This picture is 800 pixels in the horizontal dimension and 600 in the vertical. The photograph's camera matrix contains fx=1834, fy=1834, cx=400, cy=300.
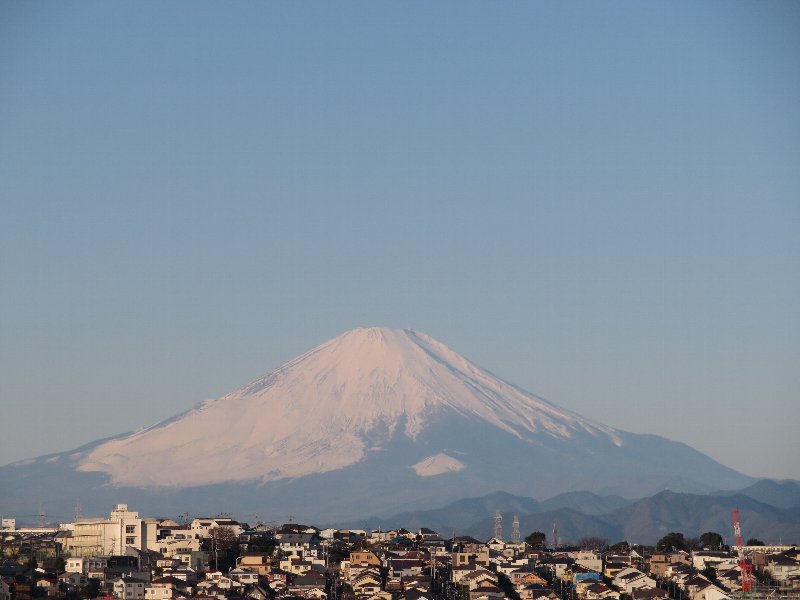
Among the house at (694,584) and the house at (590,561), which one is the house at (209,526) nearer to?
the house at (590,561)

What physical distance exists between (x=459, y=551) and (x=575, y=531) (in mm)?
120924

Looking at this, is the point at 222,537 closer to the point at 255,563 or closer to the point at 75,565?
the point at 255,563

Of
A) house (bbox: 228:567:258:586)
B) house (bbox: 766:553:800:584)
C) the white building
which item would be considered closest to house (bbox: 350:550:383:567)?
house (bbox: 228:567:258:586)

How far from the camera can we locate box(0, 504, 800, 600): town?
60125 millimetres

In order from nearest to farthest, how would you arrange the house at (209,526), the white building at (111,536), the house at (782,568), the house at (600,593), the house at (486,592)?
the house at (486,592) < the house at (600,593) < the house at (782,568) < the white building at (111,536) < the house at (209,526)

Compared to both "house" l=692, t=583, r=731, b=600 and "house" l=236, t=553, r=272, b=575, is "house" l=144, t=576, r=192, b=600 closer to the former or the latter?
→ "house" l=236, t=553, r=272, b=575

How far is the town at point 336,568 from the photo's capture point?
60125 millimetres

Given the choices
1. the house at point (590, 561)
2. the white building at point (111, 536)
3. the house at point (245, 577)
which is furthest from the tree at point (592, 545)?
the house at point (245, 577)

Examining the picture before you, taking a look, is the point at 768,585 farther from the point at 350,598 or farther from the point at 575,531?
the point at 575,531

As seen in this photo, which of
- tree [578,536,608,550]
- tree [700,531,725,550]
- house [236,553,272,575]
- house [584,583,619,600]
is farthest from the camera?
tree [578,536,608,550]

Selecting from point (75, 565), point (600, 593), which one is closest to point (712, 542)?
point (600, 593)

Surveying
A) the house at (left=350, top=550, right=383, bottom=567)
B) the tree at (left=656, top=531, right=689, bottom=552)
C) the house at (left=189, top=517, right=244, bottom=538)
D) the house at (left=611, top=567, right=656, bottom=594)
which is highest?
the house at (left=189, top=517, right=244, bottom=538)

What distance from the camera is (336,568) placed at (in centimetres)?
6981

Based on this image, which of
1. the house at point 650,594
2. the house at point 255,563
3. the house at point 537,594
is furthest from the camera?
the house at point 255,563
